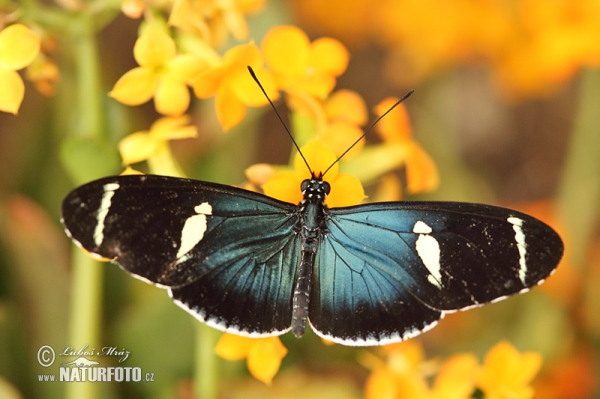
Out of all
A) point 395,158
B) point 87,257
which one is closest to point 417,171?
point 395,158

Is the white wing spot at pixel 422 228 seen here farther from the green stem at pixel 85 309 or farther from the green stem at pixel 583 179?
the green stem at pixel 583 179

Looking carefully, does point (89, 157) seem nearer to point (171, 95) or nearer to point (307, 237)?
point (171, 95)

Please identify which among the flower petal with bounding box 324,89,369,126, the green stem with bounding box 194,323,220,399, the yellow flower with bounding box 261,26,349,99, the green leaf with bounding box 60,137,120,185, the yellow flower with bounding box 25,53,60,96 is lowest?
the green stem with bounding box 194,323,220,399

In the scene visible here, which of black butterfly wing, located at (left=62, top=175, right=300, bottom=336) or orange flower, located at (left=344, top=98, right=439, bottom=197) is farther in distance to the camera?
orange flower, located at (left=344, top=98, right=439, bottom=197)

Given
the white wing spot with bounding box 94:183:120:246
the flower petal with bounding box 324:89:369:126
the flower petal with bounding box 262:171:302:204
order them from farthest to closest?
the flower petal with bounding box 324:89:369:126 < the flower petal with bounding box 262:171:302:204 < the white wing spot with bounding box 94:183:120:246

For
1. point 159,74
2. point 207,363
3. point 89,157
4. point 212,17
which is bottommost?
point 207,363

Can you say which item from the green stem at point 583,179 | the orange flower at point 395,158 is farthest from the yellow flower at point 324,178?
the green stem at point 583,179

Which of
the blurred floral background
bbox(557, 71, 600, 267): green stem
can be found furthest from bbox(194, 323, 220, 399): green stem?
bbox(557, 71, 600, 267): green stem

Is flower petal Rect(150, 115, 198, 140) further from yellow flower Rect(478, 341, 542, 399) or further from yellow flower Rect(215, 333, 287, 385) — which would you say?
yellow flower Rect(478, 341, 542, 399)
